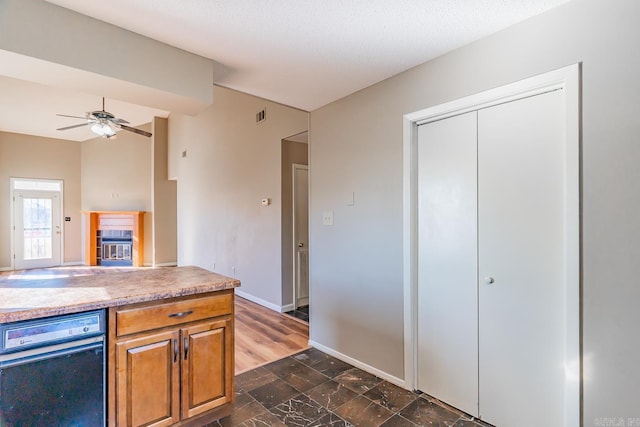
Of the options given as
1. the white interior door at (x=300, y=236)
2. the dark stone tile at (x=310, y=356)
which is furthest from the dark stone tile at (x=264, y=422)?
the white interior door at (x=300, y=236)

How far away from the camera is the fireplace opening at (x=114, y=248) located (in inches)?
326

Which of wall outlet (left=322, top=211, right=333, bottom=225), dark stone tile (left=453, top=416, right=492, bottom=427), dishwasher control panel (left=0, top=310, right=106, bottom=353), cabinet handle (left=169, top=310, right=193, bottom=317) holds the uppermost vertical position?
wall outlet (left=322, top=211, right=333, bottom=225)

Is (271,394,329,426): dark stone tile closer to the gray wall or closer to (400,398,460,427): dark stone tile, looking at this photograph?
(400,398,460,427): dark stone tile

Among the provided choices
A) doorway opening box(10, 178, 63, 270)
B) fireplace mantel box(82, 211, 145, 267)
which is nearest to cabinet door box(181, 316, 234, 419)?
fireplace mantel box(82, 211, 145, 267)

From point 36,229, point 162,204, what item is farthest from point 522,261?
point 36,229

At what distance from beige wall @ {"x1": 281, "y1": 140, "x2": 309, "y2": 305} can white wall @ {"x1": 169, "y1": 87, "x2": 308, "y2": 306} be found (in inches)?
3.4

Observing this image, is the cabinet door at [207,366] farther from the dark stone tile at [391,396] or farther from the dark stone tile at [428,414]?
the dark stone tile at [428,414]

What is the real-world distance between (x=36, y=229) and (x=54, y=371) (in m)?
8.46

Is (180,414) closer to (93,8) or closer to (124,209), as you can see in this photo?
(93,8)

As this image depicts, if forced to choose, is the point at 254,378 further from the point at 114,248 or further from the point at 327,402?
the point at 114,248

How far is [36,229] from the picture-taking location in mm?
7723

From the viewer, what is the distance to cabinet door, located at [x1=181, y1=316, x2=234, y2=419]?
1.88 m

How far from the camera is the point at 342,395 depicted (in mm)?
2398

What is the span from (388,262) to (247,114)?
380 cm
